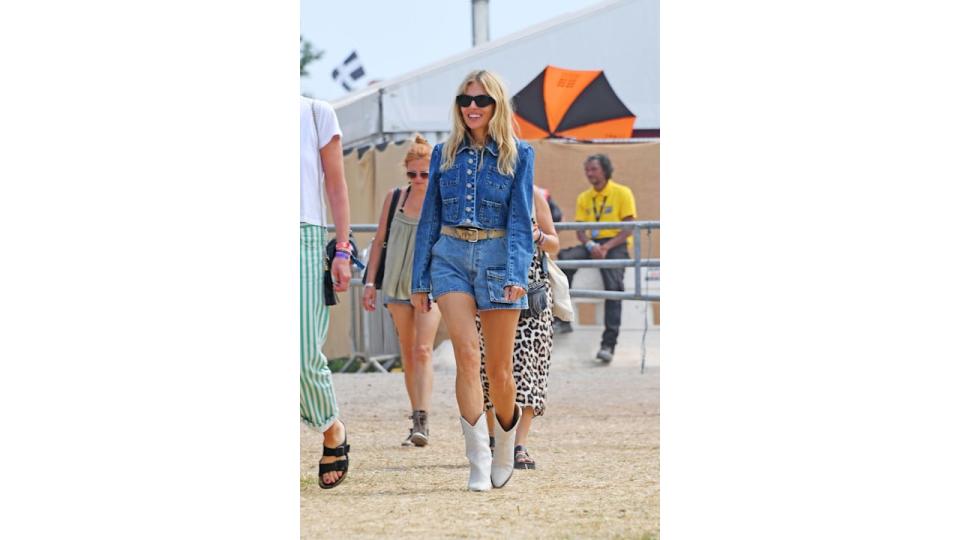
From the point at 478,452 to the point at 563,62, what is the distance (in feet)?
25.8

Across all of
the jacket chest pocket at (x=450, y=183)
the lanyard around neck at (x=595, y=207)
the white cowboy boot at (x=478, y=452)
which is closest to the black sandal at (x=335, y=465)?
the white cowboy boot at (x=478, y=452)

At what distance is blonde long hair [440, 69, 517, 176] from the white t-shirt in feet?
1.63

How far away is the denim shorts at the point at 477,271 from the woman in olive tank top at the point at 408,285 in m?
1.67

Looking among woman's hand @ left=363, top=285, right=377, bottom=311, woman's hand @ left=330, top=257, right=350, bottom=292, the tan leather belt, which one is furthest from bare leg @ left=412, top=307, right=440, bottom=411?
woman's hand @ left=330, top=257, right=350, bottom=292

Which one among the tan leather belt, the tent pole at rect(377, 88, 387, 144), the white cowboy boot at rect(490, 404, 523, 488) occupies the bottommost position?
the white cowboy boot at rect(490, 404, 523, 488)

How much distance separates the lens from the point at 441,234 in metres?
5.50


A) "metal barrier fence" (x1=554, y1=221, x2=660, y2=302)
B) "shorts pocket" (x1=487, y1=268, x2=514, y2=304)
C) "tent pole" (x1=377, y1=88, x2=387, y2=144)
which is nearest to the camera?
"shorts pocket" (x1=487, y1=268, x2=514, y2=304)

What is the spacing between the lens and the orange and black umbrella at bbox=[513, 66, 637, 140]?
1275cm

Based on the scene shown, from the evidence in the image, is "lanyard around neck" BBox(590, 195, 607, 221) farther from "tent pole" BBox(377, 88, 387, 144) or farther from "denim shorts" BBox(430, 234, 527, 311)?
"denim shorts" BBox(430, 234, 527, 311)

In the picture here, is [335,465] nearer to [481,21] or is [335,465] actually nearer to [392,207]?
[392,207]

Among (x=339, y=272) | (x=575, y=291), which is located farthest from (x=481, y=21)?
(x=339, y=272)

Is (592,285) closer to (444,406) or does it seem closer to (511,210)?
(444,406)

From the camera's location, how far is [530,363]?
6.48 meters
